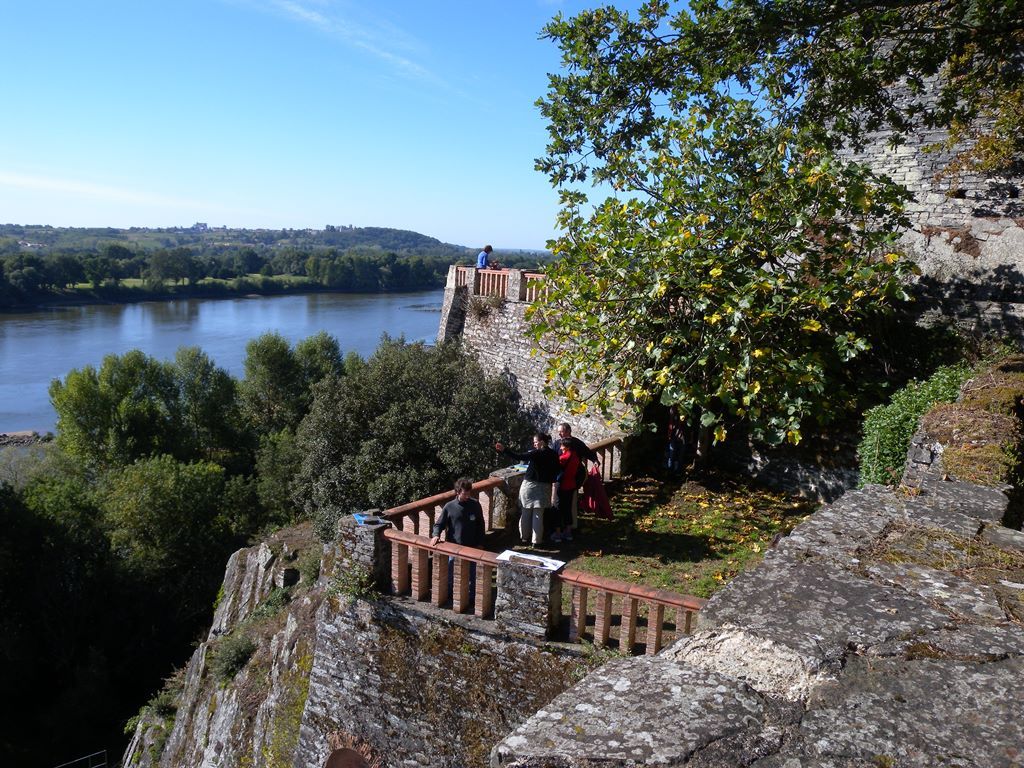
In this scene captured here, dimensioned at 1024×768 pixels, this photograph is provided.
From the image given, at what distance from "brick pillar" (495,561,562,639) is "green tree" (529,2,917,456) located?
3.30 metres

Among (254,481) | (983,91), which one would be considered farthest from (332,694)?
(254,481)

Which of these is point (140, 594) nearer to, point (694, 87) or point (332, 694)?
point (332, 694)

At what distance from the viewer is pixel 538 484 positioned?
24.4 ft

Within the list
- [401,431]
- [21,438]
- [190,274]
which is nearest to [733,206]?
[401,431]

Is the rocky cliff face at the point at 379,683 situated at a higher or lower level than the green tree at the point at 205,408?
higher

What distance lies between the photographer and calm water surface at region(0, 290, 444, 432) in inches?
1628

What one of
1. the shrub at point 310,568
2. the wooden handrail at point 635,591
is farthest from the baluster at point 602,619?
the shrub at point 310,568

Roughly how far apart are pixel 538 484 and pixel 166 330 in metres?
56.9

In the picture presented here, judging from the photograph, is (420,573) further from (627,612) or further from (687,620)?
(687,620)

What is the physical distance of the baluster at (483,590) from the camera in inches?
233

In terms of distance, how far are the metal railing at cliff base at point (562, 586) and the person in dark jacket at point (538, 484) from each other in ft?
2.70

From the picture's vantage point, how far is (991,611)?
→ 8.93 ft

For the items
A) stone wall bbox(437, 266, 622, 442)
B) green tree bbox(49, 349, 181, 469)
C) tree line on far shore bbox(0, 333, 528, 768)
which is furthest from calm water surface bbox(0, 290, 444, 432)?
stone wall bbox(437, 266, 622, 442)

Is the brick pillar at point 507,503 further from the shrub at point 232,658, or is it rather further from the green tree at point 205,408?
the green tree at point 205,408
